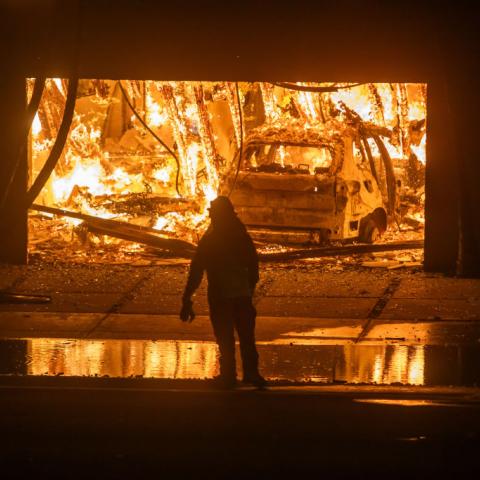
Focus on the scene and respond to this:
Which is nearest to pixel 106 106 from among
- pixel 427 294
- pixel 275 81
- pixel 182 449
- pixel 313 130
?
pixel 313 130

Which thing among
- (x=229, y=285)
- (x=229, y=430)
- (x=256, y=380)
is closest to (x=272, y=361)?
(x=256, y=380)

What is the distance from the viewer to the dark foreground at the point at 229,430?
762 cm

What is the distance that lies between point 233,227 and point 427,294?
499 centimetres

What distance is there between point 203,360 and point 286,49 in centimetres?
569

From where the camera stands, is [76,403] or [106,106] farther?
[106,106]

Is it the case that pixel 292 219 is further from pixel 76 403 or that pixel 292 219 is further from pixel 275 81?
pixel 76 403

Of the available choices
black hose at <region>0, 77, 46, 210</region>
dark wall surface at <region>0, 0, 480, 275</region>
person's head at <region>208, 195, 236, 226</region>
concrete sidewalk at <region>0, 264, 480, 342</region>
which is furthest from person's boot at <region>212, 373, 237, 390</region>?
dark wall surface at <region>0, 0, 480, 275</region>

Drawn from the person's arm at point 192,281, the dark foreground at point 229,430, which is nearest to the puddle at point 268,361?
the dark foreground at point 229,430

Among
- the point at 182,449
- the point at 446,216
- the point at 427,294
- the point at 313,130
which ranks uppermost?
the point at 313,130

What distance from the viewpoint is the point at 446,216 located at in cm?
1585

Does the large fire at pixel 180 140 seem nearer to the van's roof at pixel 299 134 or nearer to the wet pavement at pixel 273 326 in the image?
the van's roof at pixel 299 134

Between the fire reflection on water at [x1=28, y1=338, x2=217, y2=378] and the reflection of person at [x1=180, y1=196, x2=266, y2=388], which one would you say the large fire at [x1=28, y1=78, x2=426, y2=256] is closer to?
Answer: the fire reflection on water at [x1=28, y1=338, x2=217, y2=378]

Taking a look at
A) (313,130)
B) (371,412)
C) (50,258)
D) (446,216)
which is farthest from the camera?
(313,130)

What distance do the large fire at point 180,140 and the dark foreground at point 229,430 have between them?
29.4 ft
